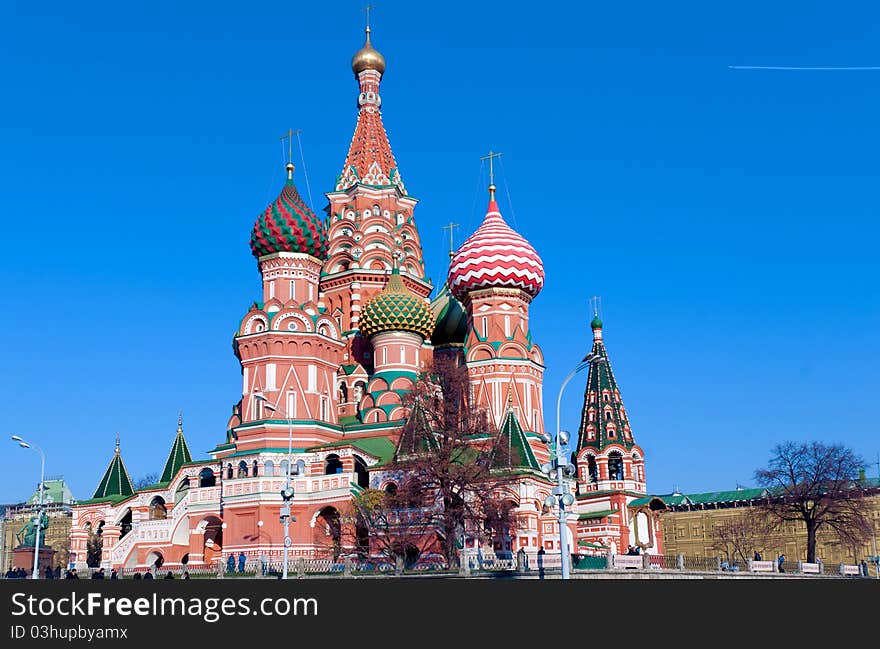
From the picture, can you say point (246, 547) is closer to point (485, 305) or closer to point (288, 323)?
point (288, 323)

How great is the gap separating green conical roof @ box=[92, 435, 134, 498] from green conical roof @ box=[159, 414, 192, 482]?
6.79ft

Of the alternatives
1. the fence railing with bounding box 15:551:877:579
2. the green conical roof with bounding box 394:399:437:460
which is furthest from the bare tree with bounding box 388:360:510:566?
the fence railing with bounding box 15:551:877:579

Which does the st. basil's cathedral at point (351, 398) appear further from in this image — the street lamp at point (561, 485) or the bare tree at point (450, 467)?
the street lamp at point (561, 485)

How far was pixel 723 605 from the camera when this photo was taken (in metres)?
19.2

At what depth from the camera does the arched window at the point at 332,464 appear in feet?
150

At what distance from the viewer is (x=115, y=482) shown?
53.0 m

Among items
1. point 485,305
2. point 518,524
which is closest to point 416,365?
point 485,305

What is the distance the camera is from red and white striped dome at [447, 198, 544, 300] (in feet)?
162

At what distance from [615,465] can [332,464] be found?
16.3 m

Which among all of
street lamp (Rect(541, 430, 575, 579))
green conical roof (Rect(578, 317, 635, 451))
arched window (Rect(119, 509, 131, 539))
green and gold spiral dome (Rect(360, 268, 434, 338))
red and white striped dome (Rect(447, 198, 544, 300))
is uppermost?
red and white striped dome (Rect(447, 198, 544, 300))

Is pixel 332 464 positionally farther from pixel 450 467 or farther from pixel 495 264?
pixel 450 467

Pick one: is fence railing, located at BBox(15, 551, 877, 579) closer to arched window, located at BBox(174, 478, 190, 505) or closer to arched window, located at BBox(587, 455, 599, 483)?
arched window, located at BBox(174, 478, 190, 505)

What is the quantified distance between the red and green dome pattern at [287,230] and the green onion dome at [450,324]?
320 inches

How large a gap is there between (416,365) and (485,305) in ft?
14.3
